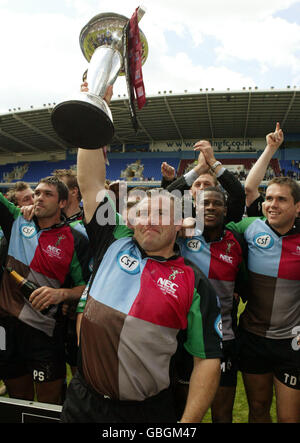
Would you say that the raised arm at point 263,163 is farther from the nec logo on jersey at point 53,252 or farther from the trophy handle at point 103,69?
the nec logo on jersey at point 53,252

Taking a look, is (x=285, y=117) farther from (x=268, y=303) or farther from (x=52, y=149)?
(x=268, y=303)

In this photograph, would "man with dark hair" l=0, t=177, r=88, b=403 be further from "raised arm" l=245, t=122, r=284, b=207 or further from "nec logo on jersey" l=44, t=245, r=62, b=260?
"raised arm" l=245, t=122, r=284, b=207

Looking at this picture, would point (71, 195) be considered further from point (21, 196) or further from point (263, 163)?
point (263, 163)

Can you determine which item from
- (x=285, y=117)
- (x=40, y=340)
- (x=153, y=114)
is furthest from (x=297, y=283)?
(x=285, y=117)

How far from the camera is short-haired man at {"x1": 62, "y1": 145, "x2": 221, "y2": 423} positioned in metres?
1.39

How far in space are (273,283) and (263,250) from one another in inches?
9.4

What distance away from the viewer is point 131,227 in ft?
5.95

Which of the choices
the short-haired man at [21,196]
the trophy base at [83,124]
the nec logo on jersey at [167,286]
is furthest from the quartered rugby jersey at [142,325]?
the short-haired man at [21,196]

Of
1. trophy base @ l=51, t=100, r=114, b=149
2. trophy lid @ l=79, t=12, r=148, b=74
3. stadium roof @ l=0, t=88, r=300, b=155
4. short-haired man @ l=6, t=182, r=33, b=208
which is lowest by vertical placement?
short-haired man @ l=6, t=182, r=33, b=208

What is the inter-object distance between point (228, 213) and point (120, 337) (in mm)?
1507

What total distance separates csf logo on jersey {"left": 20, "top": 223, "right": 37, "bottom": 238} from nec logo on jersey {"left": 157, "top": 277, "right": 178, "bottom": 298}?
1.29 metres

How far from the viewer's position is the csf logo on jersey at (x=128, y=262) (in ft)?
5.06

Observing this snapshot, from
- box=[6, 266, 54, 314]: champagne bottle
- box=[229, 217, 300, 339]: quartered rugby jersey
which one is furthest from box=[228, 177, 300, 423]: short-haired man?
box=[6, 266, 54, 314]: champagne bottle

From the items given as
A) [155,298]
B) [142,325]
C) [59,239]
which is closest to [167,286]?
[155,298]
